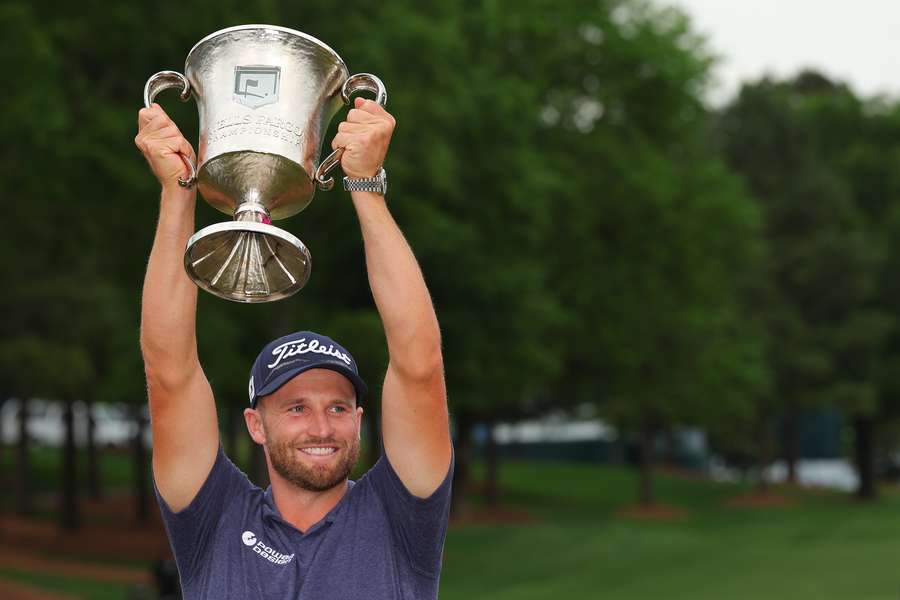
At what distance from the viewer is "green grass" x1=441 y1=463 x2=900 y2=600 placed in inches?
989

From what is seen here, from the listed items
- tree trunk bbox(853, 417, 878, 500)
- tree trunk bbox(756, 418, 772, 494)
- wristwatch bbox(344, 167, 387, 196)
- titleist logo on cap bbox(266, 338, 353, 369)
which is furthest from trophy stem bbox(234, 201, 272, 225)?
tree trunk bbox(853, 417, 878, 500)

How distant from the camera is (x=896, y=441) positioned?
5869cm

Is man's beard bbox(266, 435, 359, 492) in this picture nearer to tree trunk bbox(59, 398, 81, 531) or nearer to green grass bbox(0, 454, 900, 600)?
green grass bbox(0, 454, 900, 600)

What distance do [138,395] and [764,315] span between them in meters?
24.2

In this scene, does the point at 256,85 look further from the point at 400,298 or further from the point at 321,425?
the point at 321,425

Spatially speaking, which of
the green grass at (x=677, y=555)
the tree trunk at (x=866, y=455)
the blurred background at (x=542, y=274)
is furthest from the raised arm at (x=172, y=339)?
the tree trunk at (x=866, y=455)

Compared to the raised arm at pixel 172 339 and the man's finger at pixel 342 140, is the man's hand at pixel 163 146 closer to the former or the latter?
the raised arm at pixel 172 339

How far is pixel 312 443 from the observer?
3566 millimetres

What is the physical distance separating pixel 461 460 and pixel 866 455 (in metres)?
19.3

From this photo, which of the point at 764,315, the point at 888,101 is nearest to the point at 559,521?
the point at 764,315

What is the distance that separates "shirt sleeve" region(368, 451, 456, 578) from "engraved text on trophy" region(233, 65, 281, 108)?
1033 millimetres

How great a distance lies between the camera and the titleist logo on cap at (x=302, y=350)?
3.67m

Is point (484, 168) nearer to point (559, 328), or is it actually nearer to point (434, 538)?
point (559, 328)

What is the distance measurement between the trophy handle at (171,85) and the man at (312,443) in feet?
0.09
